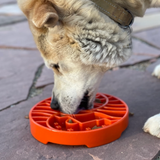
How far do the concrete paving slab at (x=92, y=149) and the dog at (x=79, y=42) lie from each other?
15 centimetres

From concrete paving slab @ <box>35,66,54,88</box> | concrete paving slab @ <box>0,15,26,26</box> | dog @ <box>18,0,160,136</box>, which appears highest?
dog @ <box>18,0,160,136</box>

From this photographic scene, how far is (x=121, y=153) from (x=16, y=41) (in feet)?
10.3

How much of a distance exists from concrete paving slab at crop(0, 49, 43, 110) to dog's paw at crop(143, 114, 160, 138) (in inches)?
46.2

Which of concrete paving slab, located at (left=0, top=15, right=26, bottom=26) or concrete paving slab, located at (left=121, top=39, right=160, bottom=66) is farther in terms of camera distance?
concrete paving slab, located at (left=0, top=15, right=26, bottom=26)

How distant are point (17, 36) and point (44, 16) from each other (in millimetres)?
3264

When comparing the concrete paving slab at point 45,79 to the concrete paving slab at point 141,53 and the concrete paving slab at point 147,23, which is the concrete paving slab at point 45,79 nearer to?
the concrete paving slab at point 141,53

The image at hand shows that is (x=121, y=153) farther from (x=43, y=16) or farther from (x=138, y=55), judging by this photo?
(x=138, y=55)

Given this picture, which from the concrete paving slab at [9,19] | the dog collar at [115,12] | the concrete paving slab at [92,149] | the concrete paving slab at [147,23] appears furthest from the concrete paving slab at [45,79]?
the concrete paving slab at [9,19]

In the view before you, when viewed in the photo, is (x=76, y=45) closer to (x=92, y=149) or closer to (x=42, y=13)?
(x=42, y=13)

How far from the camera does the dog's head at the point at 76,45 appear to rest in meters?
1.61

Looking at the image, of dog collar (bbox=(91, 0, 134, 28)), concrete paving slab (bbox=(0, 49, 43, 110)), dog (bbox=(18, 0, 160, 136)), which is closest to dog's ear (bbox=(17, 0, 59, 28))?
dog (bbox=(18, 0, 160, 136))

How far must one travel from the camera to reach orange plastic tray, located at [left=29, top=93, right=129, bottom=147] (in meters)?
1.54

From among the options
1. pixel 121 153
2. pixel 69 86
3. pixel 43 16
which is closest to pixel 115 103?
pixel 69 86

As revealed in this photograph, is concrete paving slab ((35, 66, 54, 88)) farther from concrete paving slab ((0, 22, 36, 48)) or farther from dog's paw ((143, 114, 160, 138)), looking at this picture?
dog's paw ((143, 114, 160, 138))
